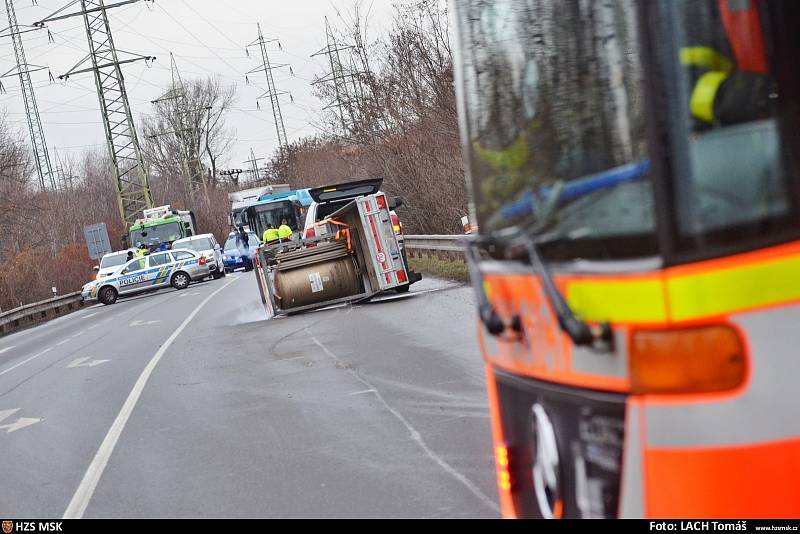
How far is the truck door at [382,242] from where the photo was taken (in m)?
16.9

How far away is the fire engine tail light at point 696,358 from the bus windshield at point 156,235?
44.3 metres

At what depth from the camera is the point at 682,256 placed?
256 centimetres

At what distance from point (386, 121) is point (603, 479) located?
89.9 feet

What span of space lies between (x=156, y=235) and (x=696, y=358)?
147 ft

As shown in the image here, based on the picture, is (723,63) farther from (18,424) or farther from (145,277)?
(145,277)

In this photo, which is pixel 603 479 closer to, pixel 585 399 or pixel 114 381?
pixel 585 399

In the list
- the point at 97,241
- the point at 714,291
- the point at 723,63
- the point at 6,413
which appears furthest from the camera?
the point at 97,241

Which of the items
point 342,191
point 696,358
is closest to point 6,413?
point 342,191

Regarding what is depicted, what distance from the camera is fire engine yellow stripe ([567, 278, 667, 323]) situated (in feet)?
8.48

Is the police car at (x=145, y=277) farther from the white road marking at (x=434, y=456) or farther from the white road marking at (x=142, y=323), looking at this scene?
the white road marking at (x=434, y=456)

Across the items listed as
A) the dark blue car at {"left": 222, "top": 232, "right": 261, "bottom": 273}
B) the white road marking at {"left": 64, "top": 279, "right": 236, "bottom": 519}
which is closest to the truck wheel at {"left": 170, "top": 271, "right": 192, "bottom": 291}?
the dark blue car at {"left": 222, "top": 232, "right": 261, "bottom": 273}

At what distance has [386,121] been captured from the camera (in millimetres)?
29906

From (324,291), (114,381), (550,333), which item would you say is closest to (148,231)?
(324,291)

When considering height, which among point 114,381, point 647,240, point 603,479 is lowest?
point 114,381
